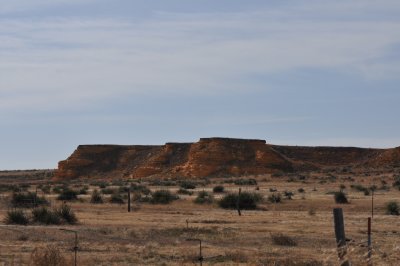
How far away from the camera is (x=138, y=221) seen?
32656 millimetres

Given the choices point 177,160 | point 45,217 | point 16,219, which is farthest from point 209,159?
point 16,219

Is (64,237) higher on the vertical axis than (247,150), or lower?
lower

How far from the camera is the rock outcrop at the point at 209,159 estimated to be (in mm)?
108000

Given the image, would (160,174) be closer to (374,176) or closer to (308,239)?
(374,176)

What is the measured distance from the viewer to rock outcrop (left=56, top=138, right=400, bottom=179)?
354 ft

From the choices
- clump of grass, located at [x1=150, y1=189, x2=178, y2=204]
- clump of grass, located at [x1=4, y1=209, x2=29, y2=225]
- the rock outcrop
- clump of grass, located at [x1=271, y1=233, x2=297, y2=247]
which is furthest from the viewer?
the rock outcrop

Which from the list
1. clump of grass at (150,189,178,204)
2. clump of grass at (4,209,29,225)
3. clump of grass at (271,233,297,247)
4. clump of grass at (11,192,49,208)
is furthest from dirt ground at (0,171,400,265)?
clump of grass at (150,189,178,204)

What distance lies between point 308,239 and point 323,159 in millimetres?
101179

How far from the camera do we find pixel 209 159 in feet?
355

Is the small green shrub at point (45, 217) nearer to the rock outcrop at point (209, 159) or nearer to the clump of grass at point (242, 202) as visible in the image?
the clump of grass at point (242, 202)

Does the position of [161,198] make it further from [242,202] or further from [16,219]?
[16,219]

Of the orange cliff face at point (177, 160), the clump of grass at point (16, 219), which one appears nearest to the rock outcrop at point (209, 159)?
the orange cliff face at point (177, 160)

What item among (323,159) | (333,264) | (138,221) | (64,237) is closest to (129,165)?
(323,159)

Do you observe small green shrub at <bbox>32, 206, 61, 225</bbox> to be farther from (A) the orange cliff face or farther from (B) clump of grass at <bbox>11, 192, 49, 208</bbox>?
(A) the orange cliff face
